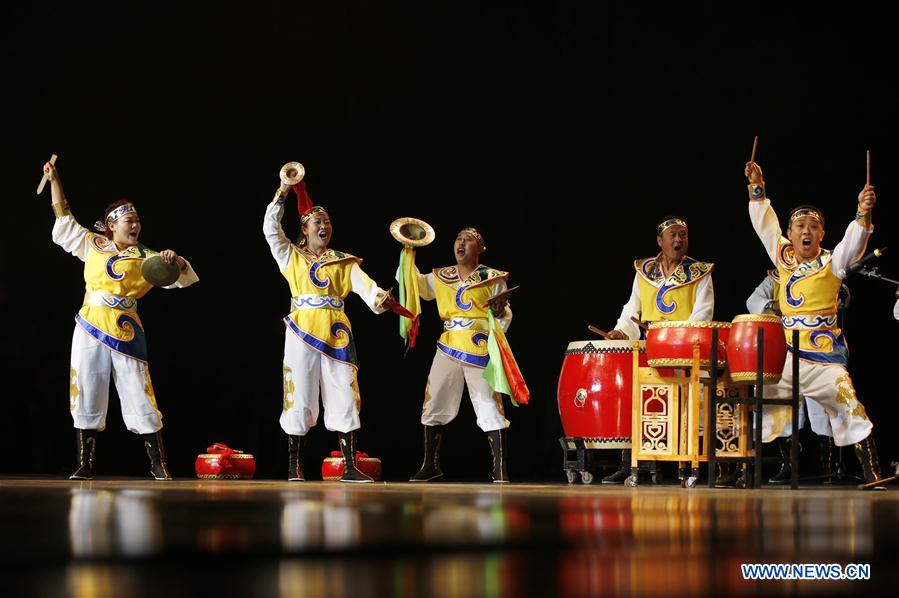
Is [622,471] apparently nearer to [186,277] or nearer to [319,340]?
[319,340]

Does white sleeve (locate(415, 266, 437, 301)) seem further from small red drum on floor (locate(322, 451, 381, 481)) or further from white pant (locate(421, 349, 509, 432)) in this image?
small red drum on floor (locate(322, 451, 381, 481))

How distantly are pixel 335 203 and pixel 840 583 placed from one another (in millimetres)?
5889

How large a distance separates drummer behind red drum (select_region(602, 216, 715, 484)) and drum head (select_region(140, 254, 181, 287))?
2.08 meters

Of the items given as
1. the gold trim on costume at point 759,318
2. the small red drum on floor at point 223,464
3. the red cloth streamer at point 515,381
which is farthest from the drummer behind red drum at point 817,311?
the small red drum on floor at point 223,464

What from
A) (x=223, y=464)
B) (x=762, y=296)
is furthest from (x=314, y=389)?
(x=762, y=296)

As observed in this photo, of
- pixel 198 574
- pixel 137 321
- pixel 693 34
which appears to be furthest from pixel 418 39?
pixel 198 574

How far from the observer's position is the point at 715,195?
23.7 feet

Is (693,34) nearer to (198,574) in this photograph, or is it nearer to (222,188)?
(222,188)

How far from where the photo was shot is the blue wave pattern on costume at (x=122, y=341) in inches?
225

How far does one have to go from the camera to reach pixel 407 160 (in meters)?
7.39

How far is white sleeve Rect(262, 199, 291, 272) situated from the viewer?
5930mm

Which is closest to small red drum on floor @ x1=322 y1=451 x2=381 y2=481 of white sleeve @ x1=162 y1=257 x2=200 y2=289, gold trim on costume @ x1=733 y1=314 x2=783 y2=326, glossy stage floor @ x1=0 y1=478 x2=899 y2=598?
white sleeve @ x1=162 y1=257 x2=200 y2=289

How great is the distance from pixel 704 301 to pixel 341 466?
1.95 meters

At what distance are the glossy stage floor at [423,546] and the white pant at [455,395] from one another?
2.72 meters
